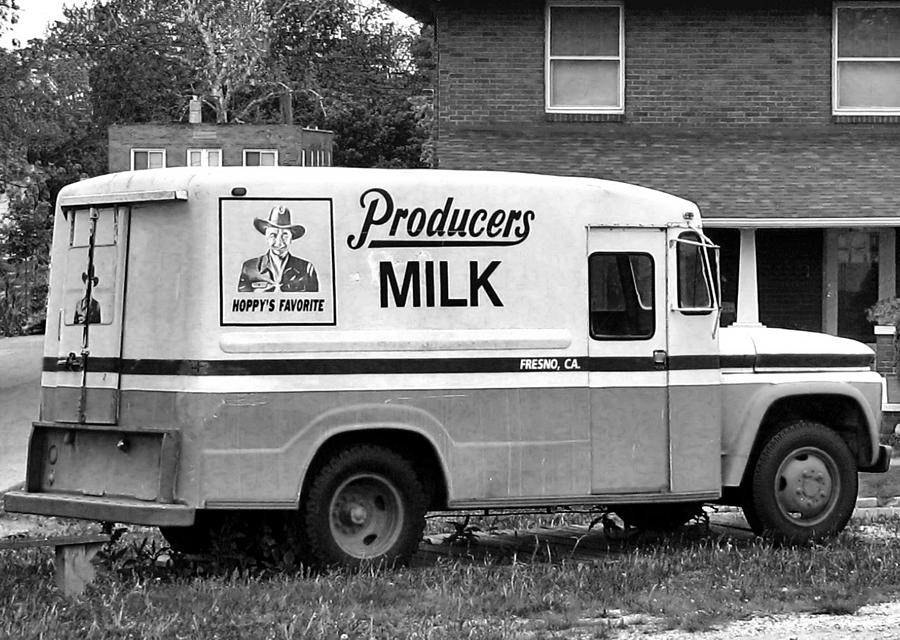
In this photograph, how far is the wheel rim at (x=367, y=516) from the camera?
10.2 metres

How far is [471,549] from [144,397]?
2.97 meters

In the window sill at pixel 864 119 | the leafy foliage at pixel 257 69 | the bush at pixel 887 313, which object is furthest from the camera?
the leafy foliage at pixel 257 69

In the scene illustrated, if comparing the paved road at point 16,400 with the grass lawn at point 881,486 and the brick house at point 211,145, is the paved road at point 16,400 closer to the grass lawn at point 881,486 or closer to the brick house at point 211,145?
the grass lawn at point 881,486

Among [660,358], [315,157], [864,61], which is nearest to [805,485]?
[660,358]

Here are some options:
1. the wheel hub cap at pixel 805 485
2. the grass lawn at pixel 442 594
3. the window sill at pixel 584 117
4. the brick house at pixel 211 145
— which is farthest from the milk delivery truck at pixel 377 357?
the brick house at pixel 211 145

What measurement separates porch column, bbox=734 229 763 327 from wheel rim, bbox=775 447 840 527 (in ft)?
30.3

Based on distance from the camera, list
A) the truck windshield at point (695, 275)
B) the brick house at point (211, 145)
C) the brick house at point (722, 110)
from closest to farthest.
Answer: the truck windshield at point (695, 275) < the brick house at point (722, 110) < the brick house at point (211, 145)

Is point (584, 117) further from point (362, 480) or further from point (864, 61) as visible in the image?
point (362, 480)

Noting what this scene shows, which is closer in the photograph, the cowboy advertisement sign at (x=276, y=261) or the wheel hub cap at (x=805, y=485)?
the cowboy advertisement sign at (x=276, y=261)

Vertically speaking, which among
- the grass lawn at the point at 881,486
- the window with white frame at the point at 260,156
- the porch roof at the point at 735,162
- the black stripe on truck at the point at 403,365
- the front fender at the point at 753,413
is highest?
the window with white frame at the point at 260,156

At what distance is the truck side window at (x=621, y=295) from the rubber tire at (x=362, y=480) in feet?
5.17

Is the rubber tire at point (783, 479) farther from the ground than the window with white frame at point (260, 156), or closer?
closer

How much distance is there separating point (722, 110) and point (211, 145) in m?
34.6

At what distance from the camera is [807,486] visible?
11.6 m
